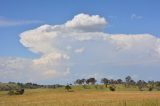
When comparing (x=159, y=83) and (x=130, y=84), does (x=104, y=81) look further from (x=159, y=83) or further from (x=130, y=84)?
(x=159, y=83)

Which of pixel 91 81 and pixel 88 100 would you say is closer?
pixel 88 100

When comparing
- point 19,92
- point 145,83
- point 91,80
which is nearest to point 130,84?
point 145,83

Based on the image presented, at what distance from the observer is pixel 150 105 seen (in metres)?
31.1

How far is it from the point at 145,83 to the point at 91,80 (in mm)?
25932

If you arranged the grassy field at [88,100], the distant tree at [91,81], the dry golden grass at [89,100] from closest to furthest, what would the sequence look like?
the dry golden grass at [89,100] < the grassy field at [88,100] < the distant tree at [91,81]

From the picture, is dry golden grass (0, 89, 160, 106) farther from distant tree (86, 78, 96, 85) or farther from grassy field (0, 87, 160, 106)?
distant tree (86, 78, 96, 85)

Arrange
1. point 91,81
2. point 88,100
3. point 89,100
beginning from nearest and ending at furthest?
point 88,100
point 89,100
point 91,81

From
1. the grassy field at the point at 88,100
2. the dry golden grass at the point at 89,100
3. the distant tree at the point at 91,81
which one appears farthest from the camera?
the distant tree at the point at 91,81

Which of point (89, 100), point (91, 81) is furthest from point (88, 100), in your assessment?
point (91, 81)

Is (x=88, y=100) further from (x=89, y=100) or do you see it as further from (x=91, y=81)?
(x=91, y=81)

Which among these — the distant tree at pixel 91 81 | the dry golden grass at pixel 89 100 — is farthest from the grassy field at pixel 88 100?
the distant tree at pixel 91 81

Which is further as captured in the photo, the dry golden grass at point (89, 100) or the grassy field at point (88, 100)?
the grassy field at point (88, 100)

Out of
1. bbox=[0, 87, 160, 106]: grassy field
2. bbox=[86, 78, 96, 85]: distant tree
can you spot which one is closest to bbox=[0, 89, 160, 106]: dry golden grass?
bbox=[0, 87, 160, 106]: grassy field

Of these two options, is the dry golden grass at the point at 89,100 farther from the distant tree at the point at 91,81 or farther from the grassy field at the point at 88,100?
the distant tree at the point at 91,81
